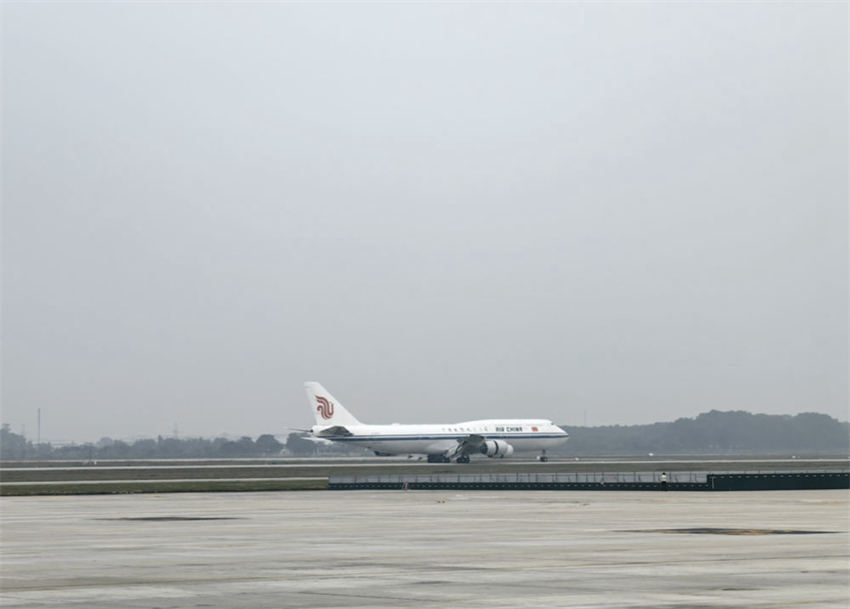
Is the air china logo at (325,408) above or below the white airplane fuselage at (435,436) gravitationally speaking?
above

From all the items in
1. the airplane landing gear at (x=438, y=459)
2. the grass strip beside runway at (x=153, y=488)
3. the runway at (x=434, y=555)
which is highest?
the runway at (x=434, y=555)

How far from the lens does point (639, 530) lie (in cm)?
3694

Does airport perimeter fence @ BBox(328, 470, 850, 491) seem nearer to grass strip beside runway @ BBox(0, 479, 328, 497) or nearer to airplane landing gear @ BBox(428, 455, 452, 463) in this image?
grass strip beside runway @ BBox(0, 479, 328, 497)

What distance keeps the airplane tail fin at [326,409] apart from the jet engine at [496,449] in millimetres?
15440

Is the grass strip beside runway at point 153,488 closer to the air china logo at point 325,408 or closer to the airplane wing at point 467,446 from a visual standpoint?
the airplane wing at point 467,446

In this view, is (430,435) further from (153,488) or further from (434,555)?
(434,555)

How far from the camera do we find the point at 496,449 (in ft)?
432

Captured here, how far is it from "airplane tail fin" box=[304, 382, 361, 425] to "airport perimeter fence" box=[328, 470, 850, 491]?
53.8 metres

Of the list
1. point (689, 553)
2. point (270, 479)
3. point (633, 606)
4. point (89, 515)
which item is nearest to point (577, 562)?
point (689, 553)

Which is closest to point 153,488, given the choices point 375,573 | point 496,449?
point 375,573

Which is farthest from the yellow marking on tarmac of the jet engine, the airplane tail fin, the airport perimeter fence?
the airplane tail fin

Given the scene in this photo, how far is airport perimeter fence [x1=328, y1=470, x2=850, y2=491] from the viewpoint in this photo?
6619cm

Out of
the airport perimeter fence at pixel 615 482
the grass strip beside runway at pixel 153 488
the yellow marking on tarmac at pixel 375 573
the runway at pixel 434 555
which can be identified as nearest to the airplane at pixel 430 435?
the grass strip beside runway at pixel 153 488

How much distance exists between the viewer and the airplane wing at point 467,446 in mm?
129125
